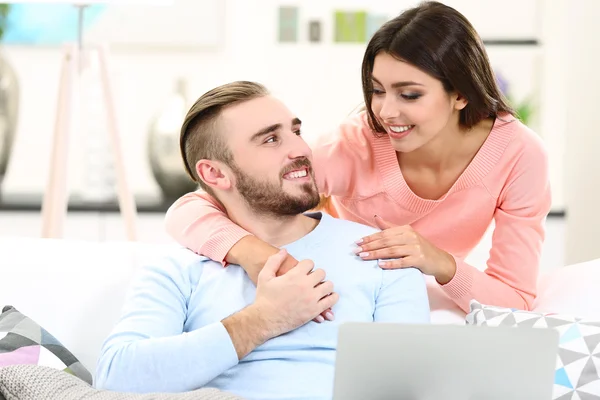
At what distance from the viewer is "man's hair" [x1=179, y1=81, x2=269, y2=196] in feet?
6.24

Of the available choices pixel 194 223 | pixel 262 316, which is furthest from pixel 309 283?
pixel 194 223

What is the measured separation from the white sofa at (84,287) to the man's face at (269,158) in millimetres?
349

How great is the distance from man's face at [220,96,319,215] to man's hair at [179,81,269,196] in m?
0.02

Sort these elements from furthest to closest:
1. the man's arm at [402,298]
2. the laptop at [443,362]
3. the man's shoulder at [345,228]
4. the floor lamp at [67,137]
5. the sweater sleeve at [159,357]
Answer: the floor lamp at [67,137], the man's shoulder at [345,228], the man's arm at [402,298], the sweater sleeve at [159,357], the laptop at [443,362]

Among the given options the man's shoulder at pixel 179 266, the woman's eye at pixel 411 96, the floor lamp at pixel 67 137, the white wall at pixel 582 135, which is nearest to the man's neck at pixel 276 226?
the man's shoulder at pixel 179 266

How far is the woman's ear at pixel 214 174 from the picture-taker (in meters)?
1.91

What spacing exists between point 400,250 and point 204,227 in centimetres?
43

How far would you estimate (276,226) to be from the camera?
6.20 feet

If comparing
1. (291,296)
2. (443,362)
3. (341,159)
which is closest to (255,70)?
(341,159)

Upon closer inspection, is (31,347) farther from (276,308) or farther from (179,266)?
(276,308)

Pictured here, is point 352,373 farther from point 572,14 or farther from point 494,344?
point 572,14

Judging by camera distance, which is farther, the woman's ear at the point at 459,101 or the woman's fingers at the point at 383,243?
the woman's ear at the point at 459,101

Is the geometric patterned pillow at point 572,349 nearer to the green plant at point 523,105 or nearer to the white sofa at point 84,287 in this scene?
the white sofa at point 84,287

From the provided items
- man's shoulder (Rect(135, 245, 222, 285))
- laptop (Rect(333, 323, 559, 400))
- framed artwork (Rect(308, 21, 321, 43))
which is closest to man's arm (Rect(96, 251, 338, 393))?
man's shoulder (Rect(135, 245, 222, 285))
